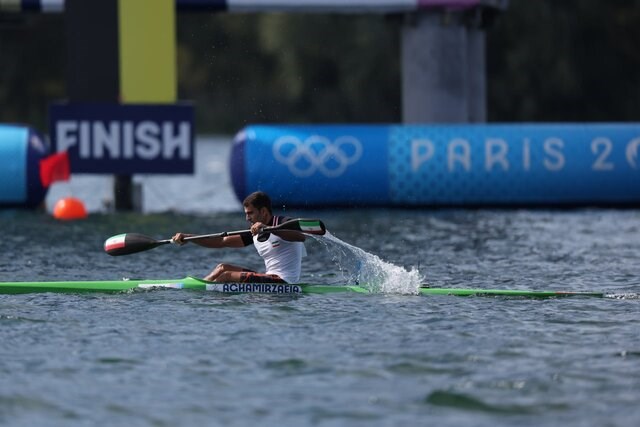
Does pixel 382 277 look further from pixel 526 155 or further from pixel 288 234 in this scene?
pixel 526 155

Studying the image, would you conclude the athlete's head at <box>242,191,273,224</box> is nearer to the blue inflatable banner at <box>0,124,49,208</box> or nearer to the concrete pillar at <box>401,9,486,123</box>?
the blue inflatable banner at <box>0,124,49,208</box>

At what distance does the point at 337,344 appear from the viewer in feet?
35.0

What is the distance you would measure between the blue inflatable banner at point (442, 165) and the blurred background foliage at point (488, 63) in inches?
675

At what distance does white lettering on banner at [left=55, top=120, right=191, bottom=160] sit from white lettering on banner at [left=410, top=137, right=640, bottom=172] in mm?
4014

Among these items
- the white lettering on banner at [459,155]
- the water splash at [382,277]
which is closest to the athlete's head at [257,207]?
the water splash at [382,277]

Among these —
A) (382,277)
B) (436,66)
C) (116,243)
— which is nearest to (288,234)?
(382,277)

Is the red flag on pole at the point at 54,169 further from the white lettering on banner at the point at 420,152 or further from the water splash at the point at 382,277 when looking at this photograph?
the water splash at the point at 382,277

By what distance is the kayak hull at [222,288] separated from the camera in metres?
13.2

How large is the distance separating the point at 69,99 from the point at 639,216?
32.3ft

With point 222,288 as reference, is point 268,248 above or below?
above

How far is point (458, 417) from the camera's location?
849 cm

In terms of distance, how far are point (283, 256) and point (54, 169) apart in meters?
9.58

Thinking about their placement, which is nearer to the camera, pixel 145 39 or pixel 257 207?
pixel 257 207

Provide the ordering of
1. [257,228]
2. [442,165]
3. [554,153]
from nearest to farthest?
[257,228]
[442,165]
[554,153]
